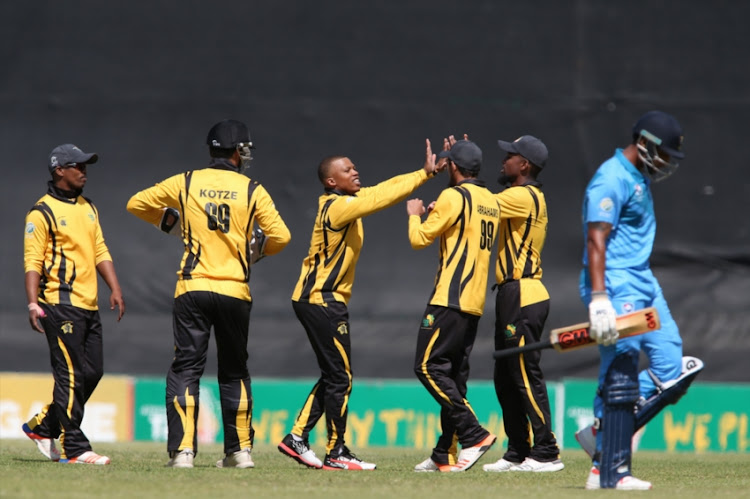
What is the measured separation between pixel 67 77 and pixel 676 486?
23.2 ft

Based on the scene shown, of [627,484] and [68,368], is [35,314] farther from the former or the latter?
[627,484]

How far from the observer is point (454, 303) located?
20.5 ft

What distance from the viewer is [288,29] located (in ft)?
34.2

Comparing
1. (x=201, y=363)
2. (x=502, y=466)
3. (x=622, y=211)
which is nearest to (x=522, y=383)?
(x=502, y=466)

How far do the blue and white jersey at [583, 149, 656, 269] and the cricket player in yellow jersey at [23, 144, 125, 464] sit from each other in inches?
117

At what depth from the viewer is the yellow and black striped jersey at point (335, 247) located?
20.9 ft

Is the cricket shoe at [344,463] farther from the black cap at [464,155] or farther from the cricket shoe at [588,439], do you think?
the black cap at [464,155]

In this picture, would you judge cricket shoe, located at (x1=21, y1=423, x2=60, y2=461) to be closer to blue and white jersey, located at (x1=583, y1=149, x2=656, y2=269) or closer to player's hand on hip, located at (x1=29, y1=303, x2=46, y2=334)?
player's hand on hip, located at (x1=29, y1=303, x2=46, y2=334)

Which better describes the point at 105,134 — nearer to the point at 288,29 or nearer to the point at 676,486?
the point at 288,29

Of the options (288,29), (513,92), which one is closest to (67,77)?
(288,29)

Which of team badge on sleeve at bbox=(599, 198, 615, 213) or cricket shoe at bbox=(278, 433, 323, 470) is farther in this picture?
cricket shoe at bbox=(278, 433, 323, 470)

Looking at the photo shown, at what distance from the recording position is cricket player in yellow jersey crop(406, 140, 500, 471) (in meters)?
6.22

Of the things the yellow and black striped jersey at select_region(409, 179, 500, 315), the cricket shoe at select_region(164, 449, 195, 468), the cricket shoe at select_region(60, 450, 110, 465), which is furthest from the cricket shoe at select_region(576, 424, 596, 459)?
the cricket shoe at select_region(60, 450, 110, 465)

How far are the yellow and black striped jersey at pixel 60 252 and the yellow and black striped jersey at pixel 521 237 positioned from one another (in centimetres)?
235
